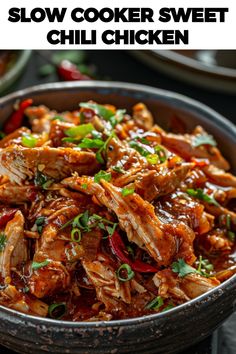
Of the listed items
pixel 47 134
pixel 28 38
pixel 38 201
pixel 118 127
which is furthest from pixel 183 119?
pixel 28 38

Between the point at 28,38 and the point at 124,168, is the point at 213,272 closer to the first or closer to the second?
the point at 124,168

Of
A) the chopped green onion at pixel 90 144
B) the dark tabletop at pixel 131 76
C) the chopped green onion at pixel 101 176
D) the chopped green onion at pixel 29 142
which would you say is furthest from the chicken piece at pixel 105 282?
the dark tabletop at pixel 131 76

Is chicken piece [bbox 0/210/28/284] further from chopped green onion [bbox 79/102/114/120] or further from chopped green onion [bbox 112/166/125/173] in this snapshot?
chopped green onion [bbox 79/102/114/120]

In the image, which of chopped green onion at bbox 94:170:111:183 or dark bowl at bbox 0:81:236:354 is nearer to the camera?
dark bowl at bbox 0:81:236:354

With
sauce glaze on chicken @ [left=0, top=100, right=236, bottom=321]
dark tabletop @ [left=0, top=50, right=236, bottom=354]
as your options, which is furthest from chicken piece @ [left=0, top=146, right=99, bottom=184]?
dark tabletop @ [left=0, top=50, right=236, bottom=354]

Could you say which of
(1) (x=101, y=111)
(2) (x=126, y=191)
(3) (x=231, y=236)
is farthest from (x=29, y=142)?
(3) (x=231, y=236)

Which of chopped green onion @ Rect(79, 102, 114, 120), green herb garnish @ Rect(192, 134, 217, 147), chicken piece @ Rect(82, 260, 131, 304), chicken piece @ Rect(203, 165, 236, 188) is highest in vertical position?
chopped green onion @ Rect(79, 102, 114, 120)

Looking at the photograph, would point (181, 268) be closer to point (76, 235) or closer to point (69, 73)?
point (76, 235)
